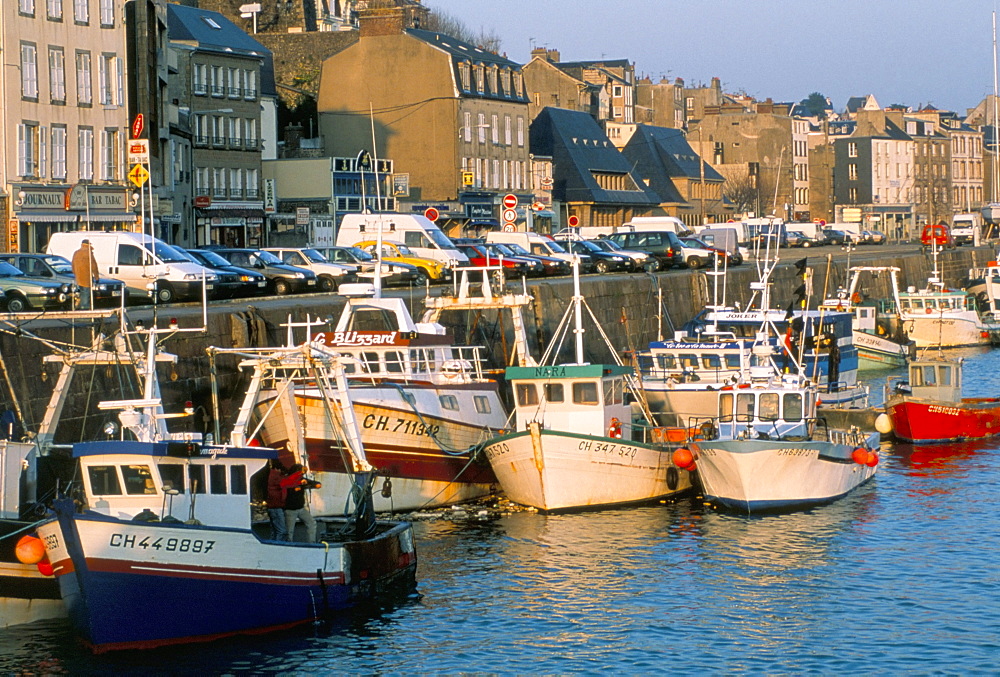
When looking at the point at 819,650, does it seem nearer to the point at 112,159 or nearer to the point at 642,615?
the point at 642,615

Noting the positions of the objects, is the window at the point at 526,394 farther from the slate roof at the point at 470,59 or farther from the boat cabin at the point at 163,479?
the slate roof at the point at 470,59

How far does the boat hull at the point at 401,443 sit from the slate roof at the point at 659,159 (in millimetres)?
88630

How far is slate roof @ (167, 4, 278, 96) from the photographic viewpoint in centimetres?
7350

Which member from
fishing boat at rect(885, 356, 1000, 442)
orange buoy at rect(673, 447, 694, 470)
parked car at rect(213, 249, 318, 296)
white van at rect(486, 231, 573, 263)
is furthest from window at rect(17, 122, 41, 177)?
orange buoy at rect(673, 447, 694, 470)

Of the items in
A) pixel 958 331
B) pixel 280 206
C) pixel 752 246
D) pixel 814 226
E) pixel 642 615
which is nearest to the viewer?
pixel 642 615

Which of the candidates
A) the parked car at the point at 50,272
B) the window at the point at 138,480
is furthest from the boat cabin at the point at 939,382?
the window at the point at 138,480

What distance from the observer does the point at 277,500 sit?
2317cm

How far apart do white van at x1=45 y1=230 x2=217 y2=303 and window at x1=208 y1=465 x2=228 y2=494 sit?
1773 cm

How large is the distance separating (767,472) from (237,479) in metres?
11.4

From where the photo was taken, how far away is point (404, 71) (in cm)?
8688

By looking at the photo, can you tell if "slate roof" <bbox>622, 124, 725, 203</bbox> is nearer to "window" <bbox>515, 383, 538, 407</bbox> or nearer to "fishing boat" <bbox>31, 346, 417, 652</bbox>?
"window" <bbox>515, 383, 538, 407</bbox>

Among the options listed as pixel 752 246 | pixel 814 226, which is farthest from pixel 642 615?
pixel 814 226

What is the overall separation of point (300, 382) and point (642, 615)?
30.2 feet

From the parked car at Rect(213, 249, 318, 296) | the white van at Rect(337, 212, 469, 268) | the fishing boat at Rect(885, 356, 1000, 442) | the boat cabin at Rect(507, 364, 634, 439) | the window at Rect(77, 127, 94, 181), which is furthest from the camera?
the window at Rect(77, 127, 94, 181)
